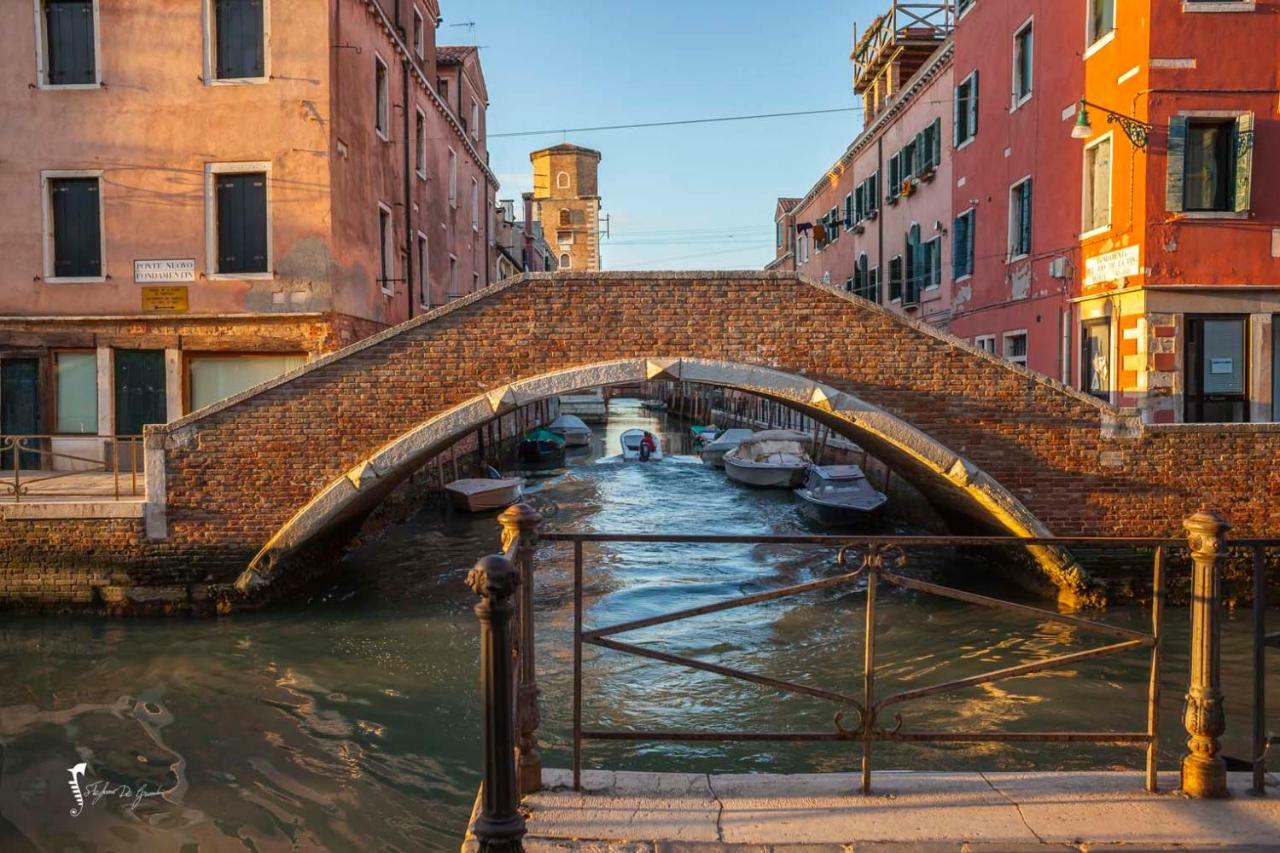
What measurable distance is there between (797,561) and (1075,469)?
14.3 ft

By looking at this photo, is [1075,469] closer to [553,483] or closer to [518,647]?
[518,647]

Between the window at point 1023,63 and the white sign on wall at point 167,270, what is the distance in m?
12.2

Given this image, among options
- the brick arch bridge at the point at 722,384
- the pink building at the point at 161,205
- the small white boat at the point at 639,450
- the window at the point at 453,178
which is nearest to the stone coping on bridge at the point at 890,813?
the brick arch bridge at the point at 722,384

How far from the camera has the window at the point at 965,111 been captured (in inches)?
650

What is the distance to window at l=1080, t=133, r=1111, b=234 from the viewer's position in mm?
12203

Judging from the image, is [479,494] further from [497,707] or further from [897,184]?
[497,707]

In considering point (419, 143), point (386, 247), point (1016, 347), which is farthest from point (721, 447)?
point (386, 247)

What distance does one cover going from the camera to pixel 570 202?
5484 centimetres

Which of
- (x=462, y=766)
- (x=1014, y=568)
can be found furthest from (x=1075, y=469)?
(x=462, y=766)

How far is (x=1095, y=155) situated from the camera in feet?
41.2

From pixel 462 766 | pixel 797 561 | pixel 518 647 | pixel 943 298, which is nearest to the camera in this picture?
pixel 518 647

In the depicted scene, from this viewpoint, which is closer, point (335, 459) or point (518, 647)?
point (518, 647)

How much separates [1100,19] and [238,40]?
36.9 feet

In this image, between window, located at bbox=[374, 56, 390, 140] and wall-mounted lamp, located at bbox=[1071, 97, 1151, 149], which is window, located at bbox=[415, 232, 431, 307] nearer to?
window, located at bbox=[374, 56, 390, 140]
